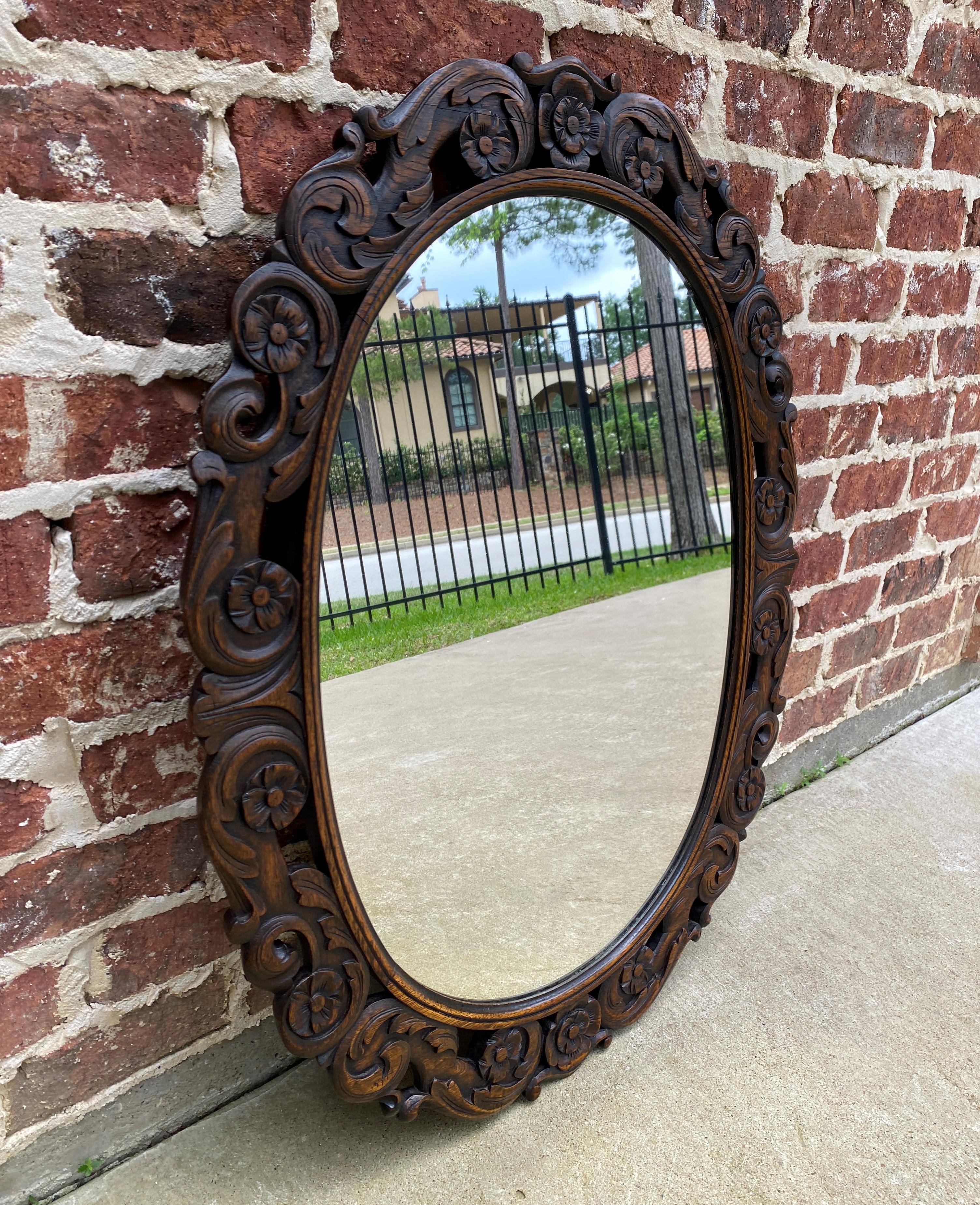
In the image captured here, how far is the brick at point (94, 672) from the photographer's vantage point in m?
0.96

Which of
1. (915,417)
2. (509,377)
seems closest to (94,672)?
(509,377)

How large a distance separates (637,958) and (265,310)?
1.15 metres

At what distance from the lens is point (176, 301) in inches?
38.8

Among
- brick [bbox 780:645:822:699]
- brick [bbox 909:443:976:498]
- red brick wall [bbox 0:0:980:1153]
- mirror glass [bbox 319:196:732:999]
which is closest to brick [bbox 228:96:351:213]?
red brick wall [bbox 0:0:980:1153]

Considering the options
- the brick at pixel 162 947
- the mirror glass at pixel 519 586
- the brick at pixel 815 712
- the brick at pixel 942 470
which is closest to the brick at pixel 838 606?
the brick at pixel 815 712

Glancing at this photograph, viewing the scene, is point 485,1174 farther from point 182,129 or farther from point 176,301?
point 182,129

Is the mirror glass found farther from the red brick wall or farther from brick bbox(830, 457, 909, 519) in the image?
brick bbox(830, 457, 909, 519)

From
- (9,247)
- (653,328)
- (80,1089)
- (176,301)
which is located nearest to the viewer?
(9,247)

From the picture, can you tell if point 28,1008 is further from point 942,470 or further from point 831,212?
point 942,470

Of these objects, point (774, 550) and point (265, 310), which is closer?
point (265, 310)

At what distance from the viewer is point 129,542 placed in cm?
101

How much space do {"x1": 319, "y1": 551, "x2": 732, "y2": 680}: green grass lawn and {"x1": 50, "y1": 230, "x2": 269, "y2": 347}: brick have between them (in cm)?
40

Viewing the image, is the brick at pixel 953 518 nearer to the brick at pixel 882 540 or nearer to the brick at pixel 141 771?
the brick at pixel 882 540

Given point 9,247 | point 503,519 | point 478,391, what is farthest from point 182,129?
point 503,519
